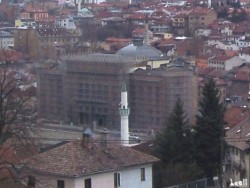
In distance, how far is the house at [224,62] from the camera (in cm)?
3672

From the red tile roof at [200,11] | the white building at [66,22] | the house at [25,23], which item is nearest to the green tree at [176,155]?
the white building at [66,22]

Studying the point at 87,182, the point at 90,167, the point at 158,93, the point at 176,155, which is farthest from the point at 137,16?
the point at 87,182

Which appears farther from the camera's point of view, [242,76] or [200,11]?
[200,11]

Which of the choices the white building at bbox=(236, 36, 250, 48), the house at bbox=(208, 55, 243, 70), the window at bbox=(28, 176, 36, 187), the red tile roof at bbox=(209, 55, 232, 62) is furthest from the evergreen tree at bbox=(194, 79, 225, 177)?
the white building at bbox=(236, 36, 250, 48)

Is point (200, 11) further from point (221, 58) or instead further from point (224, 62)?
point (224, 62)

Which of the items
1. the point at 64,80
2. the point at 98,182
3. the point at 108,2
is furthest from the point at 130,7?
the point at 98,182

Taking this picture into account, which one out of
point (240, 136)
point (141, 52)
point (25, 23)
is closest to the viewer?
point (240, 136)

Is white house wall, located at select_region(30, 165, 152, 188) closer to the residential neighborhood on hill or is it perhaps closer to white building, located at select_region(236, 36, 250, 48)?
the residential neighborhood on hill

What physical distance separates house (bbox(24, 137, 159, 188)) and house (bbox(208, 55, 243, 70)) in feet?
88.4

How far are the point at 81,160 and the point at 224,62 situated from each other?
2815 cm

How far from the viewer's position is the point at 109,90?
1067 inches

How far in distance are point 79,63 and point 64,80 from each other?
786 millimetres

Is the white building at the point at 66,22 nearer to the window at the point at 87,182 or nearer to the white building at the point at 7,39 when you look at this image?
the white building at the point at 7,39

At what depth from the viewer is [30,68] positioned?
36500 millimetres
